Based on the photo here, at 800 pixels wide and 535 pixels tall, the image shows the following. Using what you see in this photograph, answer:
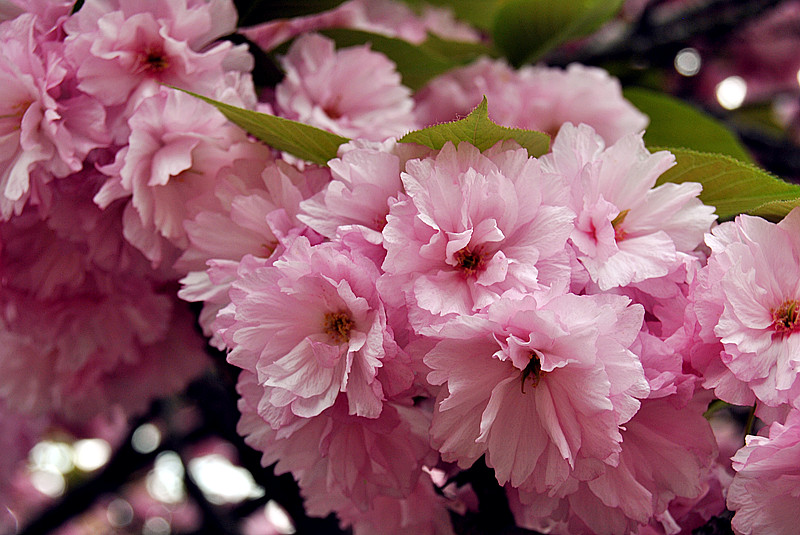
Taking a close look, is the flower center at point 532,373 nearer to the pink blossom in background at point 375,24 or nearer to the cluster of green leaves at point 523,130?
the cluster of green leaves at point 523,130

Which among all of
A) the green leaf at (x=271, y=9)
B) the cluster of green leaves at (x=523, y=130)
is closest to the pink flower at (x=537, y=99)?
the cluster of green leaves at (x=523, y=130)

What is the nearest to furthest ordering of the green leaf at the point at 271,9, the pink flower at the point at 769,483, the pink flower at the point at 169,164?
the pink flower at the point at 769,483
the pink flower at the point at 169,164
the green leaf at the point at 271,9

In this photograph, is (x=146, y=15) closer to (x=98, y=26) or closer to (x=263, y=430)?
(x=98, y=26)

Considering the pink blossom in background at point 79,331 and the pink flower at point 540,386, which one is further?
the pink blossom in background at point 79,331

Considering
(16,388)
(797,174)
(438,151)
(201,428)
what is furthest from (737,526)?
(201,428)

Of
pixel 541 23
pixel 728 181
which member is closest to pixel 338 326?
pixel 728 181

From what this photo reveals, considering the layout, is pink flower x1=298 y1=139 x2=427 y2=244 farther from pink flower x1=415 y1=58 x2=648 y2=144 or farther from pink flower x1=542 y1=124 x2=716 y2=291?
pink flower x1=415 y1=58 x2=648 y2=144

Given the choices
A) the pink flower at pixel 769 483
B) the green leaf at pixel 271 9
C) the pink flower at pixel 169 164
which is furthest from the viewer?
A: the green leaf at pixel 271 9

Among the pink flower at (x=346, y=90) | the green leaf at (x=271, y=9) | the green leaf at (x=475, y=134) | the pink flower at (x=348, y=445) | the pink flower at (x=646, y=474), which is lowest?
the pink flower at (x=348, y=445)
